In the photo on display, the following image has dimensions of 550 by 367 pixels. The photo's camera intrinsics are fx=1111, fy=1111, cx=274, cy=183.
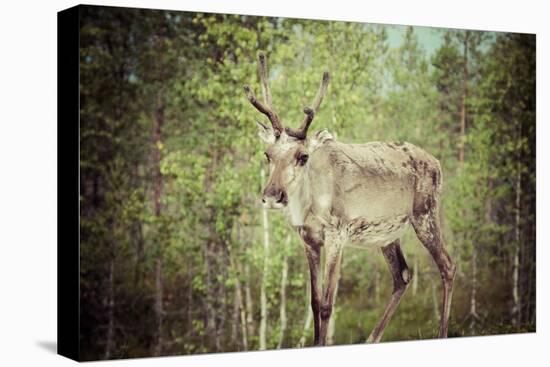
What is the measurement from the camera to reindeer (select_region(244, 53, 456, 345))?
9.99 meters

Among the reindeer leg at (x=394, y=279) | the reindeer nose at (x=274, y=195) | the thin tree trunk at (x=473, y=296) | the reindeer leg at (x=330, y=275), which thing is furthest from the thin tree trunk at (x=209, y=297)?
the thin tree trunk at (x=473, y=296)

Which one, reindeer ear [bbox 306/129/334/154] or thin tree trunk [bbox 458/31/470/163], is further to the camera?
thin tree trunk [bbox 458/31/470/163]

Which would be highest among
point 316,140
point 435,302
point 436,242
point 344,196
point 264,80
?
point 264,80

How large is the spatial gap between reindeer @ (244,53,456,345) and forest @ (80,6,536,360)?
104mm

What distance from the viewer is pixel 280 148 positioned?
998 centimetres

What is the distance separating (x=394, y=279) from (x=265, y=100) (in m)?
2.18

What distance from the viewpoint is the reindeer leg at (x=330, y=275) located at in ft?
33.3

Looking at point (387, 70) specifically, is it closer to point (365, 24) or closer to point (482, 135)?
point (365, 24)

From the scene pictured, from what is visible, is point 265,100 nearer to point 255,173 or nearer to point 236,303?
point 255,173

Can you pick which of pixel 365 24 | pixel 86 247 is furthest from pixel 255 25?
pixel 86 247

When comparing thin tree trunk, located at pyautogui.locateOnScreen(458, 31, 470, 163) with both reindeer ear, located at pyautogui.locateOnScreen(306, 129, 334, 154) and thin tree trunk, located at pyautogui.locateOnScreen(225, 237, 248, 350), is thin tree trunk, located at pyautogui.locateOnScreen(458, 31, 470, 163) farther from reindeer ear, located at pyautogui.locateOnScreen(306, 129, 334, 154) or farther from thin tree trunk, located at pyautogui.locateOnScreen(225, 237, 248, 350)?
thin tree trunk, located at pyautogui.locateOnScreen(225, 237, 248, 350)

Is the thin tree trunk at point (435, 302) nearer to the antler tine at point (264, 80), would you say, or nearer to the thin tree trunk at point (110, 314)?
the antler tine at point (264, 80)

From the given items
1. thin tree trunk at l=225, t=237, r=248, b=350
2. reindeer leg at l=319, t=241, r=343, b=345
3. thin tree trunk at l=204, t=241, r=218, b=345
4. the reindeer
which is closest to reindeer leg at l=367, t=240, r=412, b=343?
the reindeer

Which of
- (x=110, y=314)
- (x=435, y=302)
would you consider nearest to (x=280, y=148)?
(x=110, y=314)
